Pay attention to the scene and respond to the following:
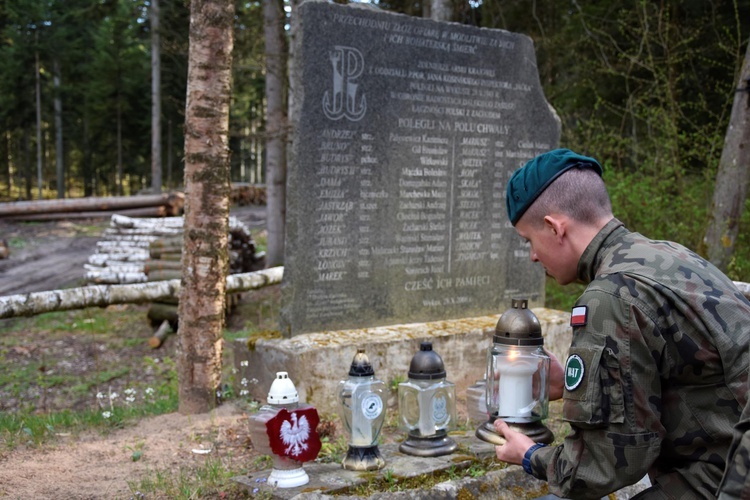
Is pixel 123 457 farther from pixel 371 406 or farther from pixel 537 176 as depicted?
pixel 537 176

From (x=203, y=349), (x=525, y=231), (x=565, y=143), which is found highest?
(x=565, y=143)

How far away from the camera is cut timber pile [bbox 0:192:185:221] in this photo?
19.1 meters

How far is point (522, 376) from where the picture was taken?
305 centimetres

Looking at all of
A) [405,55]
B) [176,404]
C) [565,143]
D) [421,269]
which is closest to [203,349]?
[176,404]

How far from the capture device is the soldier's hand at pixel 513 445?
2.71 metres

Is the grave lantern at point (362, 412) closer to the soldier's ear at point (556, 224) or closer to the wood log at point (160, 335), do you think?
the soldier's ear at point (556, 224)

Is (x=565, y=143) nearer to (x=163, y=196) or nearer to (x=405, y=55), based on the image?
(x=405, y=55)

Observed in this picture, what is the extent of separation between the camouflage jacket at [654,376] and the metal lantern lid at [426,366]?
1.35m

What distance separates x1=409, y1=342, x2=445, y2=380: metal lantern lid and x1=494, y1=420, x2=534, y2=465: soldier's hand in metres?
0.88

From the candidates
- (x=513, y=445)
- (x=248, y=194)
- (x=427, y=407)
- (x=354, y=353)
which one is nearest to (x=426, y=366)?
(x=427, y=407)

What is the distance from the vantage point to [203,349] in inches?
224

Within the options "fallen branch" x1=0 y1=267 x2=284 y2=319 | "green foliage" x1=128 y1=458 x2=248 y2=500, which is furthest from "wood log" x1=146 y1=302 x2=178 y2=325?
"green foliage" x1=128 y1=458 x2=248 y2=500

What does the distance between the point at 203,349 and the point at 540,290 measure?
3454mm

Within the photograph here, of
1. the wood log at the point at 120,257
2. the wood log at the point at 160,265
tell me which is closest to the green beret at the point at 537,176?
the wood log at the point at 160,265
